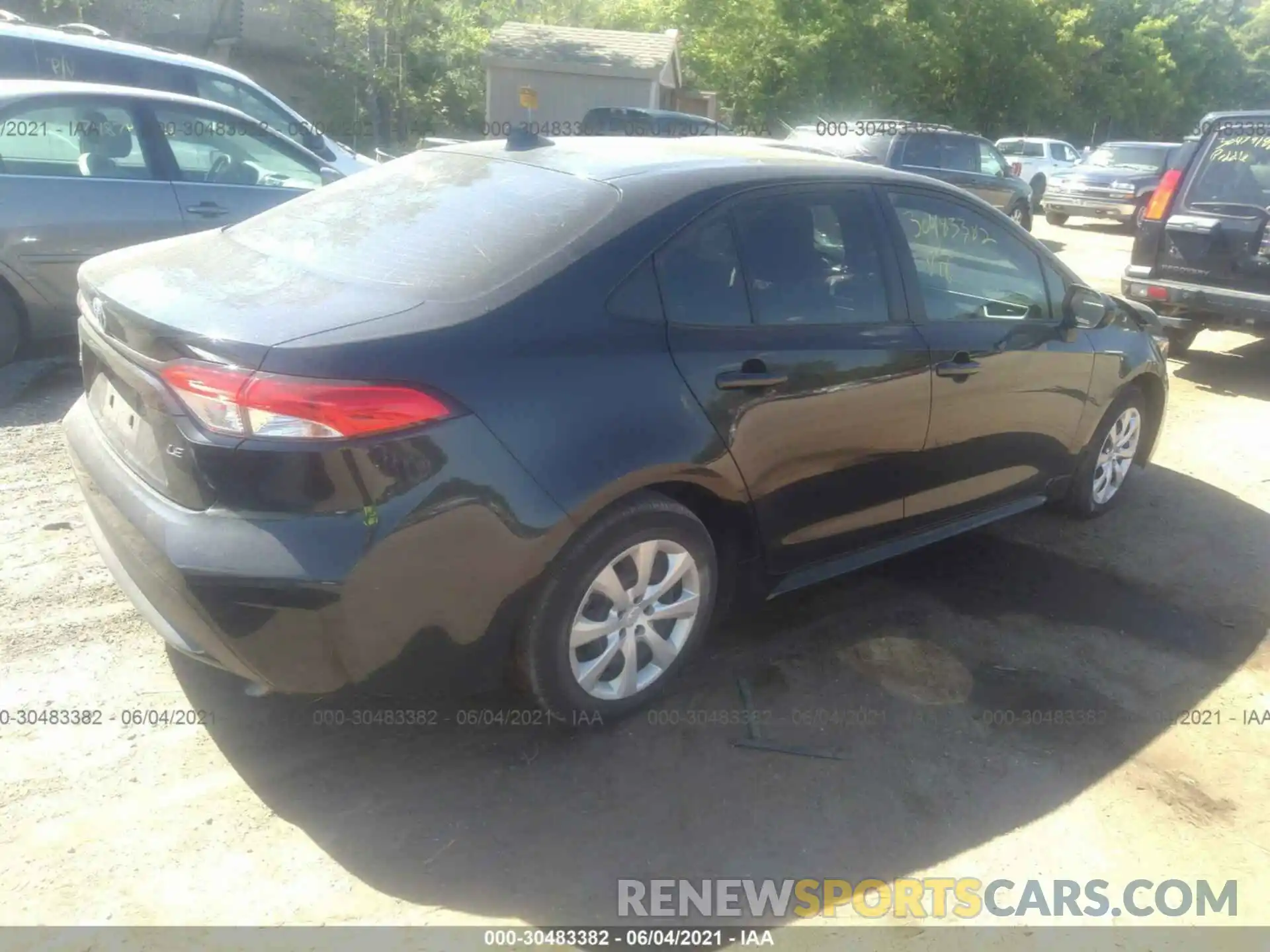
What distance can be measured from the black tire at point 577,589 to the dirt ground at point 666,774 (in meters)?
0.18

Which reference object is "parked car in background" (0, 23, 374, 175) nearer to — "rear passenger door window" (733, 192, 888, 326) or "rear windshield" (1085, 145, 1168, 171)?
"rear passenger door window" (733, 192, 888, 326)

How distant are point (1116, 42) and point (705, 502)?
47724 millimetres

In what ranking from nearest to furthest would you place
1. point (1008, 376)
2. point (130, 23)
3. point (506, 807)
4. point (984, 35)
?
point (506, 807)
point (1008, 376)
point (130, 23)
point (984, 35)

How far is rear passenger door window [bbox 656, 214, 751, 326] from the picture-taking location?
317 centimetres

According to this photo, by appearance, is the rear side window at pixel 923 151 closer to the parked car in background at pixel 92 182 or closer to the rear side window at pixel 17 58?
the parked car in background at pixel 92 182

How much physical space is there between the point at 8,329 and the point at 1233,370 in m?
8.62

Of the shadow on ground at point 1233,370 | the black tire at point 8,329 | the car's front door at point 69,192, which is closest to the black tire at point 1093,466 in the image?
the shadow on ground at point 1233,370

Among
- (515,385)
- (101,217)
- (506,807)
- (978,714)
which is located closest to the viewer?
(515,385)

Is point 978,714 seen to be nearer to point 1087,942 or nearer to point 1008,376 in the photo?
point 1087,942

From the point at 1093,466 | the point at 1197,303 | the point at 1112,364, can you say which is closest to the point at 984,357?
the point at 1112,364

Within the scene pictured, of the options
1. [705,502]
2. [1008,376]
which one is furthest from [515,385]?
[1008,376]

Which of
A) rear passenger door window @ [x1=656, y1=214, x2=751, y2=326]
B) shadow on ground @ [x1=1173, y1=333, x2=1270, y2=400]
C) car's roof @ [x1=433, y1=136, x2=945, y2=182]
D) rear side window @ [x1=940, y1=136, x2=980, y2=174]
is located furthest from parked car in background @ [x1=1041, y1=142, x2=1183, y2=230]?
rear passenger door window @ [x1=656, y1=214, x2=751, y2=326]

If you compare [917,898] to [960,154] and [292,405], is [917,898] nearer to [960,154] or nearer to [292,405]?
[292,405]

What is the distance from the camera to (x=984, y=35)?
Answer: 3412 cm
